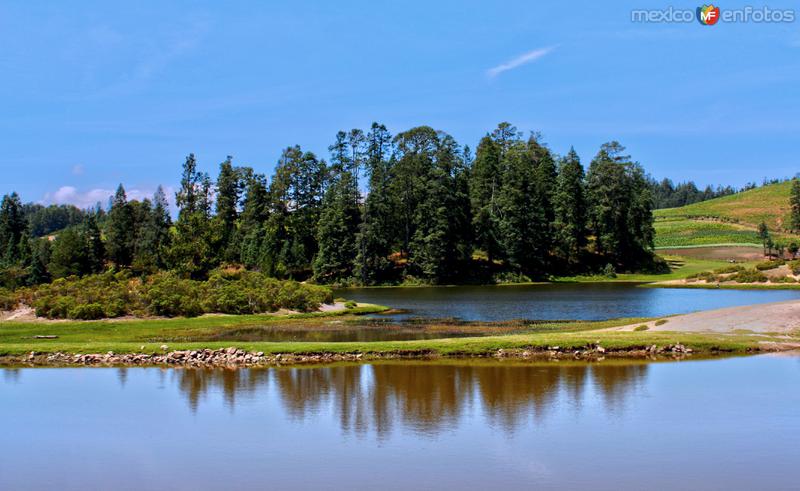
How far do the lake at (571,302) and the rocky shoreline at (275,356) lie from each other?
17174mm

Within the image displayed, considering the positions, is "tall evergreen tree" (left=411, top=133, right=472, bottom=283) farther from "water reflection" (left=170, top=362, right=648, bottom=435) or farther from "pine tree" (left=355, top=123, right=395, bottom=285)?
"water reflection" (left=170, top=362, right=648, bottom=435)

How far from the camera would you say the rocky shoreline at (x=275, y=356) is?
31531mm

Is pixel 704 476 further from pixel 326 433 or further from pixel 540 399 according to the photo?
pixel 326 433

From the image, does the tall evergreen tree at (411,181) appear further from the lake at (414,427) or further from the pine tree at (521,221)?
the lake at (414,427)

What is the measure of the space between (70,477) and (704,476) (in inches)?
609

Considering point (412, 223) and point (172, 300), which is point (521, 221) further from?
point (172, 300)

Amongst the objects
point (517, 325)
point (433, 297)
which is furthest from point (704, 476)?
point (433, 297)

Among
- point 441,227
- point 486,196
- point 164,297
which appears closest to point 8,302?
point 164,297

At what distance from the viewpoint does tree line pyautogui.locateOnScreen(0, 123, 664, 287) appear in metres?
101

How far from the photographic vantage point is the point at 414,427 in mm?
19859

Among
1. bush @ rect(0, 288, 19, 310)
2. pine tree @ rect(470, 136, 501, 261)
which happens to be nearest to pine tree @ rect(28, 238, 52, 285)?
bush @ rect(0, 288, 19, 310)

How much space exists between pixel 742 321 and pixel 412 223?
7283 cm

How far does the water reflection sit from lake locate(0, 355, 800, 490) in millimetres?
108

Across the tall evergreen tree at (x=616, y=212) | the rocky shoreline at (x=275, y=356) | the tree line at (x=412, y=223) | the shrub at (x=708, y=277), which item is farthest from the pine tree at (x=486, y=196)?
the rocky shoreline at (x=275, y=356)
